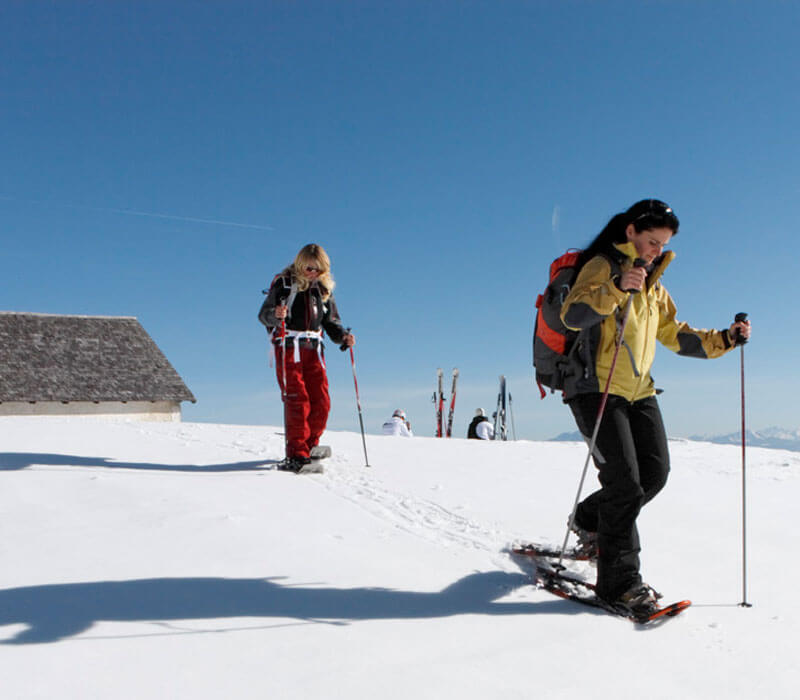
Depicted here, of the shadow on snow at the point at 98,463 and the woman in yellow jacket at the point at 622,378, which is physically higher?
the woman in yellow jacket at the point at 622,378

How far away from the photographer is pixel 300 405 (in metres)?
5.84

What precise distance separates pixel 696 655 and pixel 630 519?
592mm

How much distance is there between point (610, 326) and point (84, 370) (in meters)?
25.5

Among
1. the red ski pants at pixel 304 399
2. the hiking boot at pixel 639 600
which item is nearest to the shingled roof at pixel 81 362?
the red ski pants at pixel 304 399

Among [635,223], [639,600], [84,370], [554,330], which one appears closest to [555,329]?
[554,330]

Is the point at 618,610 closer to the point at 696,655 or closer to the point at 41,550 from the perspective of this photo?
the point at 696,655

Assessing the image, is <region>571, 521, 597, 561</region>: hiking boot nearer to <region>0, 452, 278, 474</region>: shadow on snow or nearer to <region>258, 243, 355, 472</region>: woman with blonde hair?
<region>258, 243, 355, 472</region>: woman with blonde hair

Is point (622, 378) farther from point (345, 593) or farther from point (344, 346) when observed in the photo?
point (344, 346)

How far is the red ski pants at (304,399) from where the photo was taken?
19.1ft

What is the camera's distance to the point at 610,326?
3148 millimetres

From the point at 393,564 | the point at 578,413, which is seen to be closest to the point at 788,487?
the point at 578,413

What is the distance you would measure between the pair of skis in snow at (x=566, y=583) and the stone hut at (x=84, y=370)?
918 inches

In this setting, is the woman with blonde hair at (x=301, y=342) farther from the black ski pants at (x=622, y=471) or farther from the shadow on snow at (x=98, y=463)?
the black ski pants at (x=622, y=471)

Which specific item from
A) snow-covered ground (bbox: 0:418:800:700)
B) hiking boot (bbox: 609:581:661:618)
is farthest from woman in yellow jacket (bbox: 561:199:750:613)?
snow-covered ground (bbox: 0:418:800:700)
